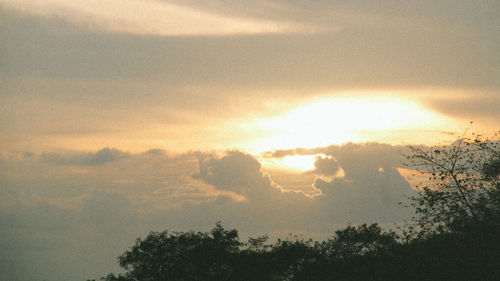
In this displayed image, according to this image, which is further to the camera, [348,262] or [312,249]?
[312,249]

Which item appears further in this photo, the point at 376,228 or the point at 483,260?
the point at 376,228

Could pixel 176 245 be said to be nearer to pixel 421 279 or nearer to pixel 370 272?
pixel 370 272

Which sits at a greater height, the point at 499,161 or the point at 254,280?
the point at 499,161

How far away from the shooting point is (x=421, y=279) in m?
29.9

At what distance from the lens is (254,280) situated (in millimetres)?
46469

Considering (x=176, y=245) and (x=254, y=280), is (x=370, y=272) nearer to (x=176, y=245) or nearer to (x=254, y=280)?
(x=254, y=280)

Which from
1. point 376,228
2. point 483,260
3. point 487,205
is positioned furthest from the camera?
point 376,228

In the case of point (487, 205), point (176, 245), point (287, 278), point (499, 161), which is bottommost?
point (287, 278)

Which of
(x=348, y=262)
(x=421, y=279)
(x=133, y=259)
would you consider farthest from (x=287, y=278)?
(x=421, y=279)

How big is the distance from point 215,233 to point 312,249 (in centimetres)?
1025

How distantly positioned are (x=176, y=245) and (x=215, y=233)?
4.18m

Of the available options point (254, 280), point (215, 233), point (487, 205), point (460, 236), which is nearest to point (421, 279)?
point (460, 236)

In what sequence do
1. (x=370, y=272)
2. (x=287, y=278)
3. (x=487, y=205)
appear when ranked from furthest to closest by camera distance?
(x=287, y=278) → (x=370, y=272) → (x=487, y=205)

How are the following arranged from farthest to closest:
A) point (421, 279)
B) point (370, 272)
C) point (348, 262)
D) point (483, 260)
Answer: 1. point (348, 262)
2. point (370, 272)
3. point (421, 279)
4. point (483, 260)
